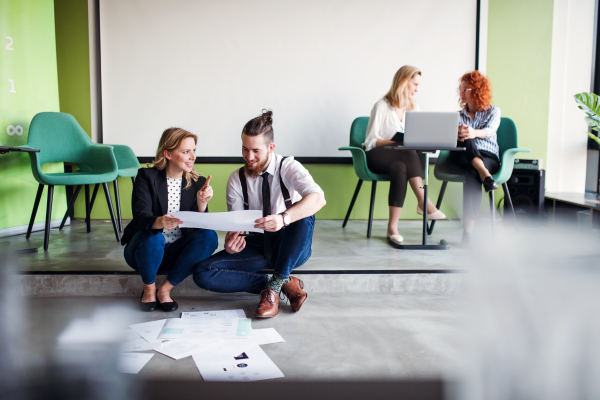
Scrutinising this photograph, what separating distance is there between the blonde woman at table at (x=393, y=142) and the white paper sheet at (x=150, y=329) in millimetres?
1762

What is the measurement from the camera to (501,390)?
0.60 meters

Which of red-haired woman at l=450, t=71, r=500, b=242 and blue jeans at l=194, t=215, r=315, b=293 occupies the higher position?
red-haired woman at l=450, t=71, r=500, b=242

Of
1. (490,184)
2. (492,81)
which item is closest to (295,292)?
(490,184)

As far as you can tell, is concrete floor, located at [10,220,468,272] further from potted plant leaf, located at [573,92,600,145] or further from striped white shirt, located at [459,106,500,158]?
potted plant leaf, located at [573,92,600,145]

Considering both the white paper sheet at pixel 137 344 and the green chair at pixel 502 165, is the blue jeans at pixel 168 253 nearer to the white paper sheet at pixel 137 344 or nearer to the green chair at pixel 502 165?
the white paper sheet at pixel 137 344

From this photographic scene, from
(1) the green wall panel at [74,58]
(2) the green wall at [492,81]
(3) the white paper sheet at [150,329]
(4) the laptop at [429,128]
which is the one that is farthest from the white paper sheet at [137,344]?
(1) the green wall panel at [74,58]

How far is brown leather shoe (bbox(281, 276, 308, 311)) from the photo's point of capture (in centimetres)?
192

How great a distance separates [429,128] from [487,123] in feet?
2.28

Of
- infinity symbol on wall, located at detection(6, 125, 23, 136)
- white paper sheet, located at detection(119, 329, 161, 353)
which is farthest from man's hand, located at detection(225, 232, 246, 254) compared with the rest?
infinity symbol on wall, located at detection(6, 125, 23, 136)

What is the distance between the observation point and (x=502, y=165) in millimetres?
2912

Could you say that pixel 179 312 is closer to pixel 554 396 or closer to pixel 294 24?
pixel 554 396

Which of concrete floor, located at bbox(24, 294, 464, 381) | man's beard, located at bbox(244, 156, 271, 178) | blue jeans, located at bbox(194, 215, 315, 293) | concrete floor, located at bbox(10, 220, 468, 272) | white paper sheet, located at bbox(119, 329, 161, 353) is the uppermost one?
man's beard, located at bbox(244, 156, 271, 178)

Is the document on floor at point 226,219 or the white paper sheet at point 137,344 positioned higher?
the document on floor at point 226,219

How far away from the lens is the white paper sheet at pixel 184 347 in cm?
146
